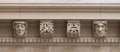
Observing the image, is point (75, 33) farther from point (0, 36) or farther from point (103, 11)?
point (0, 36)

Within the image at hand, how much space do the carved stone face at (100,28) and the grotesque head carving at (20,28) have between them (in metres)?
1.02

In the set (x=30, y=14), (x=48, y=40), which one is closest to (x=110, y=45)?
Result: (x=48, y=40)

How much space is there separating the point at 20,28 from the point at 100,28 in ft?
3.77

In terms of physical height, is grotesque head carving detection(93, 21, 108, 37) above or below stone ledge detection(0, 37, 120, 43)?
above

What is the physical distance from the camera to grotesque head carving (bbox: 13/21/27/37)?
17.5ft

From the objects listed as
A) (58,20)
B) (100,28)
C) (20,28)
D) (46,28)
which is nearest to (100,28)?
(100,28)

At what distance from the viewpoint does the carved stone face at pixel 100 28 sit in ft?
17.5

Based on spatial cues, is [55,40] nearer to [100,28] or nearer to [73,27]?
[73,27]

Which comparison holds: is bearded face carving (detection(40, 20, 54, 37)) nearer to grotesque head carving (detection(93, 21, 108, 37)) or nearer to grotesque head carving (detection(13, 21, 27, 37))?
grotesque head carving (detection(13, 21, 27, 37))

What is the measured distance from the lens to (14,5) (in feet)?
17.3

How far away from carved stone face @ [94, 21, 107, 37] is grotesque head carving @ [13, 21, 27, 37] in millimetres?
1024

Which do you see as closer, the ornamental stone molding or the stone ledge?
the ornamental stone molding

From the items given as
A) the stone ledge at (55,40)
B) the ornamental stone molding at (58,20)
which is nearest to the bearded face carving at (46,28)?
the ornamental stone molding at (58,20)

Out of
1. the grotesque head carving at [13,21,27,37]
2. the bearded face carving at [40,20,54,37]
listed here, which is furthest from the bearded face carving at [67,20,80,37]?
the grotesque head carving at [13,21,27,37]
